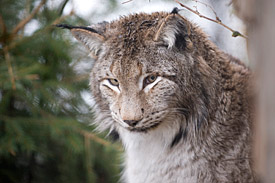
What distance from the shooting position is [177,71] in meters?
3.09

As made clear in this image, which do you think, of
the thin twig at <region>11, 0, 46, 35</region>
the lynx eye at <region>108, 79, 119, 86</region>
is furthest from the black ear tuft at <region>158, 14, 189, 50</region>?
the thin twig at <region>11, 0, 46, 35</region>

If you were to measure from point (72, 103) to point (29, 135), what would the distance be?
760mm

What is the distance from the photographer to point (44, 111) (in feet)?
17.2

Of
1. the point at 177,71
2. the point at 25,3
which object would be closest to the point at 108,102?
the point at 177,71

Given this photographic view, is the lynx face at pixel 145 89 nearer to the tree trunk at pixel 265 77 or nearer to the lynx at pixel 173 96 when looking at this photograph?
the lynx at pixel 173 96

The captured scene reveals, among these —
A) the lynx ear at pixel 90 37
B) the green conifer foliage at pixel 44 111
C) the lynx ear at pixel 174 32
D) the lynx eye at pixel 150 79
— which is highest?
the lynx ear at pixel 174 32

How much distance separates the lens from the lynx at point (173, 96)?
3072 millimetres

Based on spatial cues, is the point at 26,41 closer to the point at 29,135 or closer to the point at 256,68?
the point at 29,135

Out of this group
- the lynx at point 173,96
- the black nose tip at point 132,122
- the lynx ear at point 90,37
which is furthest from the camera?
the lynx ear at point 90,37

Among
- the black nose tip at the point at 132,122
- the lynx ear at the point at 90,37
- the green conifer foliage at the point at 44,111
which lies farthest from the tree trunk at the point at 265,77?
the green conifer foliage at the point at 44,111

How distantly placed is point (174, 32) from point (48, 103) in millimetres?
2785

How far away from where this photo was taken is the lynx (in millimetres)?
3072

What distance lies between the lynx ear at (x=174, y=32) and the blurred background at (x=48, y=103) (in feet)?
5.45

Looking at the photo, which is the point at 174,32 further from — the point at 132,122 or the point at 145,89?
the point at 132,122
